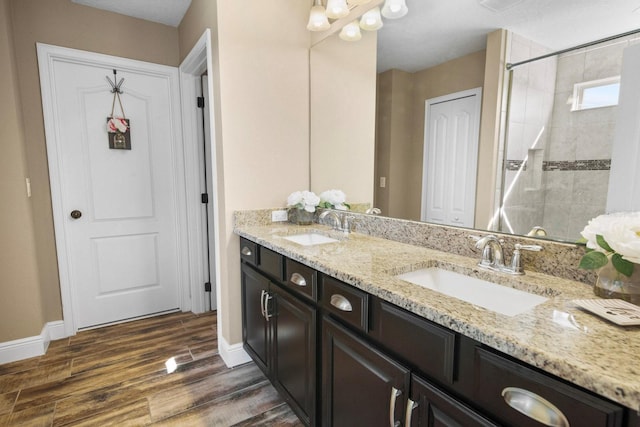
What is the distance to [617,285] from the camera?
0.86 m

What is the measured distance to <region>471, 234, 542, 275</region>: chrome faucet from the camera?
3.75ft

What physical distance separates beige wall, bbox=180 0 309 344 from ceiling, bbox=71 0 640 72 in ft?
2.28

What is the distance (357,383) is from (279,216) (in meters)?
1.33

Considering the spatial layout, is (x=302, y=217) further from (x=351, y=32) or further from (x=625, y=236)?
(x=625, y=236)

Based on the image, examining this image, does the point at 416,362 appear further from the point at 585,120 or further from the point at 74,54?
the point at 74,54

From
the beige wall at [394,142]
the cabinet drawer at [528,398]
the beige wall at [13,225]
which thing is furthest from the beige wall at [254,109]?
the cabinet drawer at [528,398]

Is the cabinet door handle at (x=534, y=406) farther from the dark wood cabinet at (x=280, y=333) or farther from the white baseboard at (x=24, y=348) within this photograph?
the white baseboard at (x=24, y=348)

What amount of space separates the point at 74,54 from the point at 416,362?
3048mm

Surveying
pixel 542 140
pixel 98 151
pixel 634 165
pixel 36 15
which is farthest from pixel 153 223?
pixel 634 165

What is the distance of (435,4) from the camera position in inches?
60.8

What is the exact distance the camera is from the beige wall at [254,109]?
2020 mm

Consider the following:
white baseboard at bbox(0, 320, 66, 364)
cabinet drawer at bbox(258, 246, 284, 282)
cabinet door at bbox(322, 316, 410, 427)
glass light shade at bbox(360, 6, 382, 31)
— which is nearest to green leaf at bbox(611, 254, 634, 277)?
cabinet door at bbox(322, 316, 410, 427)

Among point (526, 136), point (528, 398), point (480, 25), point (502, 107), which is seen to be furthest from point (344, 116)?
point (528, 398)

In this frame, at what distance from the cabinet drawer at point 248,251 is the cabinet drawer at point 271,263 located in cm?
7
